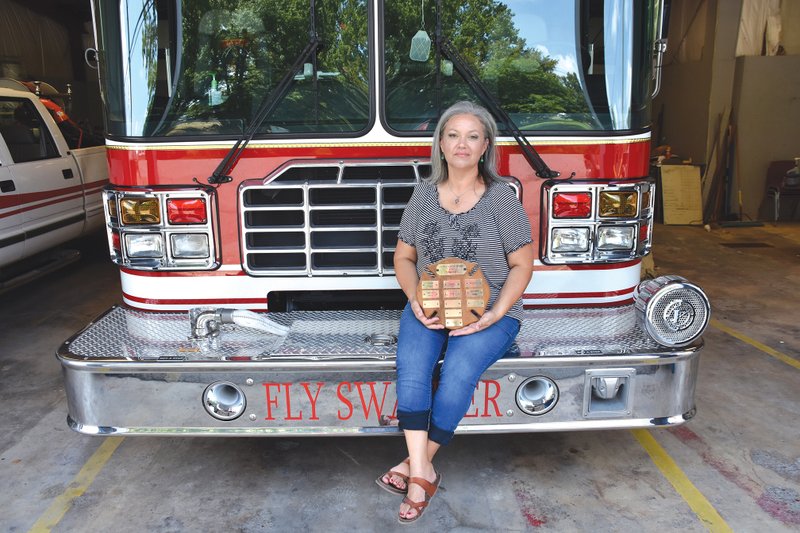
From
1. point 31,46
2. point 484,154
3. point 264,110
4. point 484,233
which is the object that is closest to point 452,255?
point 484,233

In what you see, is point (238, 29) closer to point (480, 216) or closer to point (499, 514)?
point (480, 216)

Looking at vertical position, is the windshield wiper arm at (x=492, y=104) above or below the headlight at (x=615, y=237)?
above

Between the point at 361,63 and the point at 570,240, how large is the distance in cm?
123

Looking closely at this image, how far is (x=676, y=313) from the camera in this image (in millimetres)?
2906

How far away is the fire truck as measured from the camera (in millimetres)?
2879

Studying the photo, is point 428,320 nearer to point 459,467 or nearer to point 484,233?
point 484,233

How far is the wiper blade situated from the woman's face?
2.28 ft

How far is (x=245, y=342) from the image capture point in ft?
9.73

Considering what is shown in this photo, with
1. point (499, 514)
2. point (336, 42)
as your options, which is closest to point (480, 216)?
point (336, 42)

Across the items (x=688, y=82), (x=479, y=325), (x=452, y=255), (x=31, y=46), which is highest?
(x=31, y=46)

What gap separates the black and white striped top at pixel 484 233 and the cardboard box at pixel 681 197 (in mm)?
8280

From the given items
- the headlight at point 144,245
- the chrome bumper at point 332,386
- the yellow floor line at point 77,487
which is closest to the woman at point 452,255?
the chrome bumper at point 332,386

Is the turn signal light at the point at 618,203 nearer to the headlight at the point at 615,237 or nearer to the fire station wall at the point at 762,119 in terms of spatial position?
the headlight at the point at 615,237

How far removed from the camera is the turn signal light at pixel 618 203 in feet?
10.5
